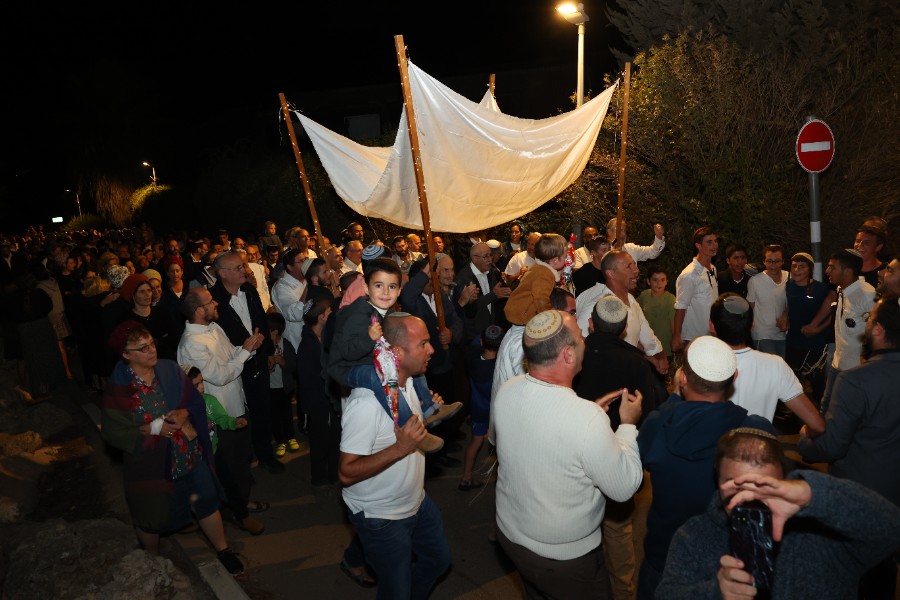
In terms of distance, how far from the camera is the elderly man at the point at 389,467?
3.38m

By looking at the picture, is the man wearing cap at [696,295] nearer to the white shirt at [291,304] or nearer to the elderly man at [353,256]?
the white shirt at [291,304]

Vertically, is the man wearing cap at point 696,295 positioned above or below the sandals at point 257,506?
above

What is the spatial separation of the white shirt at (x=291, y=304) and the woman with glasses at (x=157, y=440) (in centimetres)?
230

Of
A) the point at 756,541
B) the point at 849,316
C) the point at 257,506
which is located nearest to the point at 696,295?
the point at 849,316

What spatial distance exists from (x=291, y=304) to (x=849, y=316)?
531 cm

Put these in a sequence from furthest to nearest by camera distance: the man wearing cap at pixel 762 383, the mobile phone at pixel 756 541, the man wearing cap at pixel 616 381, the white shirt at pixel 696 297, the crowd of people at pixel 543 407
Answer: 1. the white shirt at pixel 696 297
2. the man wearing cap at pixel 616 381
3. the man wearing cap at pixel 762 383
4. the crowd of people at pixel 543 407
5. the mobile phone at pixel 756 541

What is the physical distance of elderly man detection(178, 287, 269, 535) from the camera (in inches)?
211

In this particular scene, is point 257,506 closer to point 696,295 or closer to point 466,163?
point 466,163

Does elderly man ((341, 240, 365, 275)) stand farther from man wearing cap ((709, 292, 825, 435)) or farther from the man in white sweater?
the man in white sweater

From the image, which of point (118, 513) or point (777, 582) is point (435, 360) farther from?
point (777, 582)

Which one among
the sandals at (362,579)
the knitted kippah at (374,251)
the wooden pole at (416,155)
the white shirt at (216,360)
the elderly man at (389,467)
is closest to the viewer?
the elderly man at (389,467)

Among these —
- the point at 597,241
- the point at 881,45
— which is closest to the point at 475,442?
the point at 597,241

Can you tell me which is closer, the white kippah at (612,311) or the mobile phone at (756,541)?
the mobile phone at (756,541)

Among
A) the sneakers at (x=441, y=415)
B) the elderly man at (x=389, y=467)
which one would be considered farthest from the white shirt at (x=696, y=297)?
the elderly man at (x=389, y=467)
